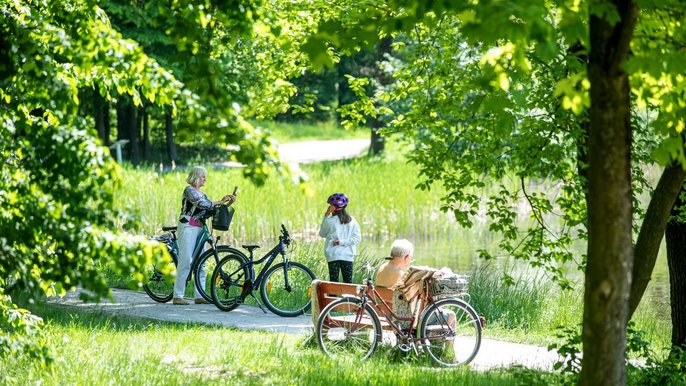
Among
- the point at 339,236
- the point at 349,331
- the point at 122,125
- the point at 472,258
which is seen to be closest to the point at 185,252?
the point at 339,236

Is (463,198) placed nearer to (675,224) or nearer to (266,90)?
(675,224)

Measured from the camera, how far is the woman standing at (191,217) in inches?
463

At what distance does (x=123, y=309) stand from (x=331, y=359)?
390cm

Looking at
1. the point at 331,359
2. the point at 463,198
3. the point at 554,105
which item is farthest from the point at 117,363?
the point at 554,105

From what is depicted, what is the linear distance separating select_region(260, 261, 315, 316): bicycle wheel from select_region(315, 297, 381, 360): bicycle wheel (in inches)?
98.5

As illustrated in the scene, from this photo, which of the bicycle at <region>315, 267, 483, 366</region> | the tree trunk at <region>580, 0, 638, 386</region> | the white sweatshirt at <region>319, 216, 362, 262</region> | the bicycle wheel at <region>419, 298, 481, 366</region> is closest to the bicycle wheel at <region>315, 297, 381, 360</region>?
the bicycle at <region>315, 267, 483, 366</region>

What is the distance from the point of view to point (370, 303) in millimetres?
8672

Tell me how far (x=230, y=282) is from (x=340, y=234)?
1.39 meters

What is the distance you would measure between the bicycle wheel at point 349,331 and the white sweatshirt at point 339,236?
249 centimetres

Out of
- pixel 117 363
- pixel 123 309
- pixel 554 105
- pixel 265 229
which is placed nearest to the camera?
pixel 117 363

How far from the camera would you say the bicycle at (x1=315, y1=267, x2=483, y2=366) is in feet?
28.4

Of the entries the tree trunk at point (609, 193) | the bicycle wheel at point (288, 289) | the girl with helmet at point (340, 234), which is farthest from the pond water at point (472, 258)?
the tree trunk at point (609, 193)

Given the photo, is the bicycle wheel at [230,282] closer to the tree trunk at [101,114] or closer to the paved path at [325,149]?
the tree trunk at [101,114]

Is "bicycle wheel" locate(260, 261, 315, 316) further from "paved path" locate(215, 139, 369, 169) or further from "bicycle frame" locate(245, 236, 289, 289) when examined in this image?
"paved path" locate(215, 139, 369, 169)
